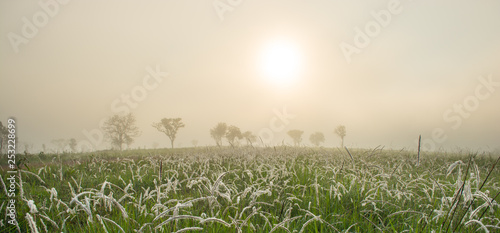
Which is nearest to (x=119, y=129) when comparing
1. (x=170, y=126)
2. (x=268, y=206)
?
(x=170, y=126)

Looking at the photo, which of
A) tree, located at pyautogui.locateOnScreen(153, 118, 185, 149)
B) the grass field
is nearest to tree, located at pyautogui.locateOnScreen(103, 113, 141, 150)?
tree, located at pyautogui.locateOnScreen(153, 118, 185, 149)

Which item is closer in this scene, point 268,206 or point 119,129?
point 268,206

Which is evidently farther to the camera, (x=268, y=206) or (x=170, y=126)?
(x=170, y=126)

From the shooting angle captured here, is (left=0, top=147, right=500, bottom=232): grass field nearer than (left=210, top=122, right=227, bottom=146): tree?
Yes

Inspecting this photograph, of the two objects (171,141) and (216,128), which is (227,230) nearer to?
(171,141)

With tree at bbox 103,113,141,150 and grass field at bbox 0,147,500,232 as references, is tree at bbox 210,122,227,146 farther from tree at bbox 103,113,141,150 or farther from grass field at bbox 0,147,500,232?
grass field at bbox 0,147,500,232

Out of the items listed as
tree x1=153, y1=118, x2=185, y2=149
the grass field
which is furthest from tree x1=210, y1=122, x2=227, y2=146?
the grass field

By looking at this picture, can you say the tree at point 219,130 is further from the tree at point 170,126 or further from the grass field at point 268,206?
the grass field at point 268,206

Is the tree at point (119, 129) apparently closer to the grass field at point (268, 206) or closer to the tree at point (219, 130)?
the tree at point (219, 130)

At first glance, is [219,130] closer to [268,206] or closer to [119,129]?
[119,129]

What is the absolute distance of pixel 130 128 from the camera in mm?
75125

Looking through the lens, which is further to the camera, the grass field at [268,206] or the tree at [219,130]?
the tree at [219,130]

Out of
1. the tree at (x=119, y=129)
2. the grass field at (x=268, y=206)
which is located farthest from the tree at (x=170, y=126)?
the grass field at (x=268, y=206)

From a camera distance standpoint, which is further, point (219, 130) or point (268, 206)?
point (219, 130)
